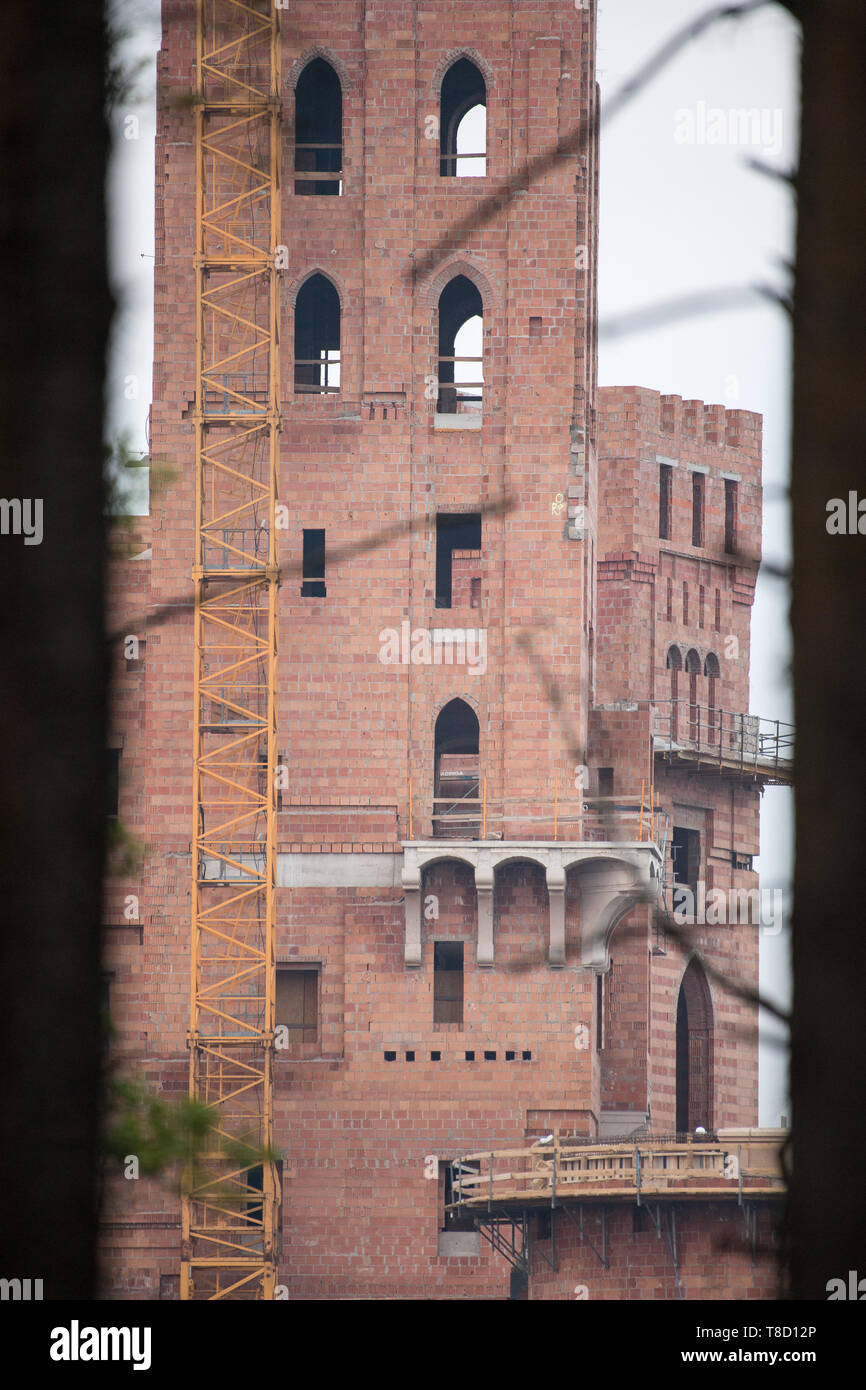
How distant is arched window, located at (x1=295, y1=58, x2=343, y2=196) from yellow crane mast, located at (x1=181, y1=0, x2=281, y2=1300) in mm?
1718

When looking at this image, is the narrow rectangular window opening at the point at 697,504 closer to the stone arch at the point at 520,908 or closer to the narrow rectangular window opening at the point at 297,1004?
the stone arch at the point at 520,908

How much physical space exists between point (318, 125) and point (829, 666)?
52.5 metres

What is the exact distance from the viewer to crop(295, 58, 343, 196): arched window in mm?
57906

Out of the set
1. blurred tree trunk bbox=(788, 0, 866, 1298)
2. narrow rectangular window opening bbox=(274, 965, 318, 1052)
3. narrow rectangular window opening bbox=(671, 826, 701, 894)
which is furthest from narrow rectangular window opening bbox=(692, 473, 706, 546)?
blurred tree trunk bbox=(788, 0, 866, 1298)

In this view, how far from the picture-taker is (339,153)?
2324 inches

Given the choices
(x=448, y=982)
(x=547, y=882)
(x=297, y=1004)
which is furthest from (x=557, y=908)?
(x=297, y=1004)

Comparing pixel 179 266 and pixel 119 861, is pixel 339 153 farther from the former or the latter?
pixel 119 861

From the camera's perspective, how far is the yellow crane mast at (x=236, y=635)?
52.8 metres

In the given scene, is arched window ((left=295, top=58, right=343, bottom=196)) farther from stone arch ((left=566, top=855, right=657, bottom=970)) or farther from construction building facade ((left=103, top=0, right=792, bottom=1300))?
stone arch ((left=566, top=855, right=657, bottom=970))

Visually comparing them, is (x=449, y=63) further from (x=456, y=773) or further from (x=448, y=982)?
(x=448, y=982)

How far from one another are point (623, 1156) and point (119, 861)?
37.2 metres

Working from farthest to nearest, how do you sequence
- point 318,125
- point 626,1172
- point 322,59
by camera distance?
point 318,125
point 322,59
point 626,1172

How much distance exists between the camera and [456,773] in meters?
56.0
